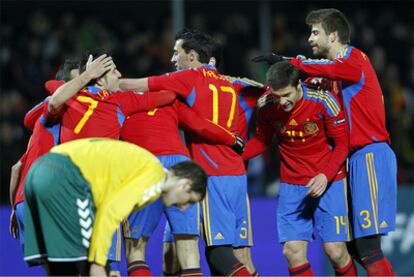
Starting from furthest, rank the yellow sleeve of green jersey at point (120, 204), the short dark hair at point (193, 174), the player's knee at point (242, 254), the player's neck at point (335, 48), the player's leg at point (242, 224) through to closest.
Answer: the player's knee at point (242, 254) < the player's neck at point (335, 48) < the player's leg at point (242, 224) < the short dark hair at point (193, 174) < the yellow sleeve of green jersey at point (120, 204)

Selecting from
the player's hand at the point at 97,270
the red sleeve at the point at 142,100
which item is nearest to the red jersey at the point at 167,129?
the red sleeve at the point at 142,100

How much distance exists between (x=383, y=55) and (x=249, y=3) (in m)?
2.50

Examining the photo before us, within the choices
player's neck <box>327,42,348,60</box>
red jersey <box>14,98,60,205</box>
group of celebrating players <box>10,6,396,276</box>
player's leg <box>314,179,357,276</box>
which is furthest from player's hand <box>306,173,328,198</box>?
red jersey <box>14,98,60,205</box>

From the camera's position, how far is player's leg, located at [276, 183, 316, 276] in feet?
24.2

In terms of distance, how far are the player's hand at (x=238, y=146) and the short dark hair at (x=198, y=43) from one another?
2.39 ft

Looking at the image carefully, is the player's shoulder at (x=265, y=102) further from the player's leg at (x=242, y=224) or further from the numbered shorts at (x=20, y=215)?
the numbered shorts at (x=20, y=215)

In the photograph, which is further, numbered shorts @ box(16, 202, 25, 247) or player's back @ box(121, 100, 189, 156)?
player's back @ box(121, 100, 189, 156)

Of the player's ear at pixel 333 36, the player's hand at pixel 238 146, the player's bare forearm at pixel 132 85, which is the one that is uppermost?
the player's ear at pixel 333 36

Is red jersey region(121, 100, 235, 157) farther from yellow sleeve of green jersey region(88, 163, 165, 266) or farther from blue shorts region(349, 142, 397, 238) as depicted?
yellow sleeve of green jersey region(88, 163, 165, 266)

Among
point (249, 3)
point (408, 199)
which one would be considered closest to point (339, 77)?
point (408, 199)

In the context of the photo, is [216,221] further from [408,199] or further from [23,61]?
[23,61]

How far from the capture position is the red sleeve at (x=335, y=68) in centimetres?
708

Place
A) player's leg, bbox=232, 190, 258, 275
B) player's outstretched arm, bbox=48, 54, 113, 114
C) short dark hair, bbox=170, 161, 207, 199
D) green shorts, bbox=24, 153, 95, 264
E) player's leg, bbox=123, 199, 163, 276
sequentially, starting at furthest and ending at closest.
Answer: player's leg, bbox=232, 190, 258, 275 → player's leg, bbox=123, 199, 163, 276 → player's outstretched arm, bbox=48, 54, 113, 114 → green shorts, bbox=24, 153, 95, 264 → short dark hair, bbox=170, 161, 207, 199

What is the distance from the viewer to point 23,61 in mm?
12742
